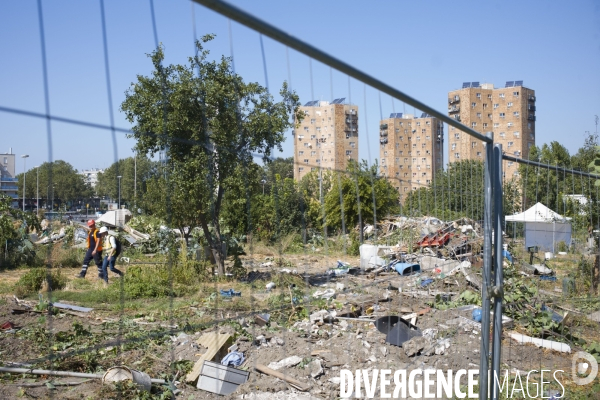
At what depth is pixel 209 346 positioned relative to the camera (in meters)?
6.49

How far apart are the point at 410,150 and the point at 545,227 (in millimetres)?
2756

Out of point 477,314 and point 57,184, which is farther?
point 477,314

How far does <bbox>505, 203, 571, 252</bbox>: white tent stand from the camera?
5.52 m

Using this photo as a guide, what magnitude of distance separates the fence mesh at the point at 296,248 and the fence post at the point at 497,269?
25 millimetres

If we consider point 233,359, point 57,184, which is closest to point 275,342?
point 233,359

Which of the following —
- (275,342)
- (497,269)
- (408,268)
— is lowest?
(275,342)

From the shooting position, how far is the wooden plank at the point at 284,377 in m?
5.22

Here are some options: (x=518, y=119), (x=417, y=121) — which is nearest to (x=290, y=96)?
(x=417, y=121)

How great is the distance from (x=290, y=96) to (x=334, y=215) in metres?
0.72

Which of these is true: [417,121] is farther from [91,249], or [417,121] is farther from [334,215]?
[91,249]

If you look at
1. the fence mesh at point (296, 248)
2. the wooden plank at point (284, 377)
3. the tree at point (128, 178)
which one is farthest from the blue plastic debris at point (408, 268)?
the tree at point (128, 178)

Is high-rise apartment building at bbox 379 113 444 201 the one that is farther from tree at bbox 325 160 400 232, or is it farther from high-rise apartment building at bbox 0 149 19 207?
high-rise apartment building at bbox 0 149 19 207

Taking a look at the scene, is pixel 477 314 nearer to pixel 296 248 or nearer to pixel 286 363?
pixel 286 363

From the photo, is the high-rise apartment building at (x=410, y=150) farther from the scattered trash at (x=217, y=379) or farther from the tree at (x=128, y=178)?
the scattered trash at (x=217, y=379)
